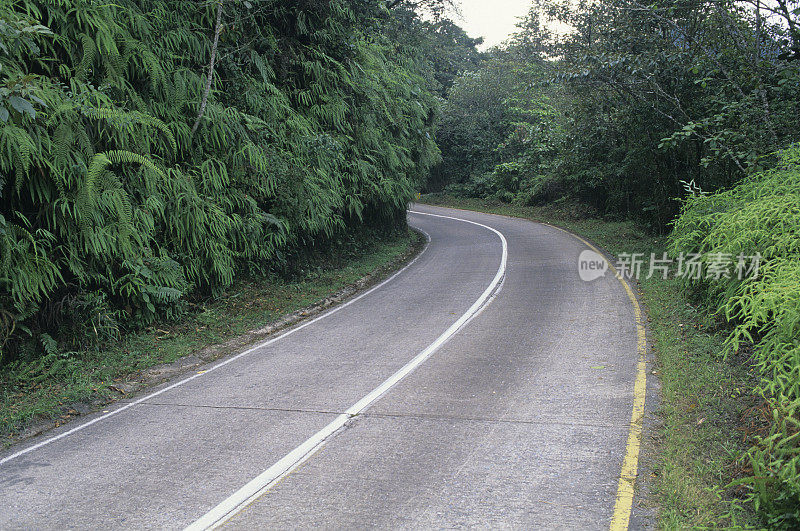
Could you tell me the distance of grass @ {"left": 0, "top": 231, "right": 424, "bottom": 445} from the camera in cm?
708

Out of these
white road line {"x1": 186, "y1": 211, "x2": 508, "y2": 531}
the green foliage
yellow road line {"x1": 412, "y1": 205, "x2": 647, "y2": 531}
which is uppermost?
the green foliage

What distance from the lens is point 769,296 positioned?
573 centimetres

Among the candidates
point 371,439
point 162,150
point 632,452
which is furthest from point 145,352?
point 632,452

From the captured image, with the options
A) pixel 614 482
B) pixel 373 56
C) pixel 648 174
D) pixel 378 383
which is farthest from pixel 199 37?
pixel 648 174

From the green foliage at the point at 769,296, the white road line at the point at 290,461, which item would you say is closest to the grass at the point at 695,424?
the green foliage at the point at 769,296

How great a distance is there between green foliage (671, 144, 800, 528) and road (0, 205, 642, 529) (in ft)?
3.48

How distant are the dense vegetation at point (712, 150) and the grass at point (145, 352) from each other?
7009mm

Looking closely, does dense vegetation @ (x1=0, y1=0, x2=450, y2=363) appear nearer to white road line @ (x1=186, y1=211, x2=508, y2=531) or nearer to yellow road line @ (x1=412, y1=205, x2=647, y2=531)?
white road line @ (x1=186, y1=211, x2=508, y2=531)

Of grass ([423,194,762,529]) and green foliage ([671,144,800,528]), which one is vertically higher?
green foliage ([671,144,800,528])

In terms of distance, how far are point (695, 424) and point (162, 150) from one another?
8931 millimetres

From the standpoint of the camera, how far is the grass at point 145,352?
708 cm

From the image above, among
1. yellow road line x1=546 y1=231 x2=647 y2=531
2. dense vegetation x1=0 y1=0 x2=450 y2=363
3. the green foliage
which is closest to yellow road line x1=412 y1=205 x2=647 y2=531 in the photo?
yellow road line x1=546 y1=231 x2=647 y2=531

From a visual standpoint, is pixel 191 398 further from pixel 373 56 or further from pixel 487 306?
pixel 373 56

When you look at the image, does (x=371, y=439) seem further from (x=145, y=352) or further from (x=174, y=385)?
(x=145, y=352)
